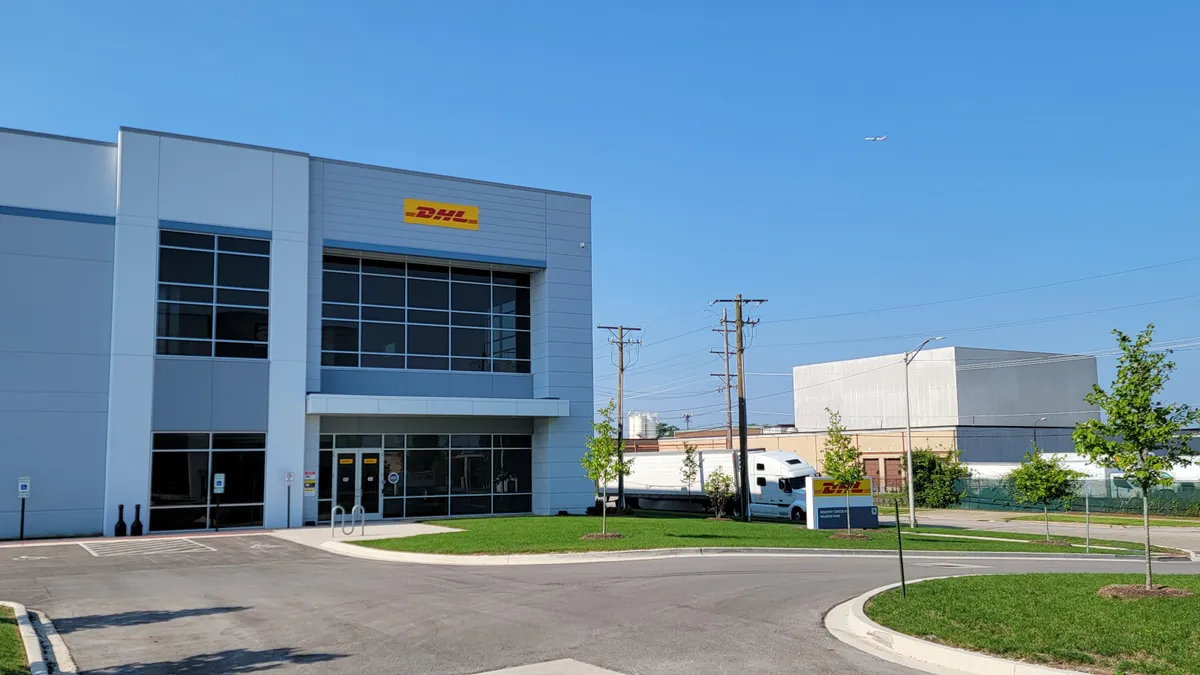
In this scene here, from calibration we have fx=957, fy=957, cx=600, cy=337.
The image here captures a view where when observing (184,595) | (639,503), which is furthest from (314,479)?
(639,503)

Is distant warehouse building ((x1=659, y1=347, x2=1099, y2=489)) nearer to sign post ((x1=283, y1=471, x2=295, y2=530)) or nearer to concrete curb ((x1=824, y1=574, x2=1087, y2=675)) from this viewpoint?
sign post ((x1=283, y1=471, x2=295, y2=530))

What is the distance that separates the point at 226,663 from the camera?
9906 mm

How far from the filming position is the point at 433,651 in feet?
34.1

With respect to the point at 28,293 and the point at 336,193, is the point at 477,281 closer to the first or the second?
the point at 336,193

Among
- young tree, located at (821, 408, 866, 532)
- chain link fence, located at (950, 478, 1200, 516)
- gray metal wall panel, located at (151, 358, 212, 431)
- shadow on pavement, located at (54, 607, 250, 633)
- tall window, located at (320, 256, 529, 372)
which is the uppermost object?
tall window, located at (320, 256, 529, 372)

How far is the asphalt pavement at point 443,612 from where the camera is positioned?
9969mm

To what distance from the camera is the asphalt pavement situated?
9.97 metres

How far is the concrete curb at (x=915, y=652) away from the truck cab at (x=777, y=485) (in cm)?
2738

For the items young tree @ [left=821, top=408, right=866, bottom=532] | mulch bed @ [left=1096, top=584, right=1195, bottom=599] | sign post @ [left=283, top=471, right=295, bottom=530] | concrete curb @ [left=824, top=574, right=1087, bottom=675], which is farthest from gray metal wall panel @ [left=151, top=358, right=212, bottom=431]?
mulch bed @ [left=1096, top=584, right=1195, bottom=599]

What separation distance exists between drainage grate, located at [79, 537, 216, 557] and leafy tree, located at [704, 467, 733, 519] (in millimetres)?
21522

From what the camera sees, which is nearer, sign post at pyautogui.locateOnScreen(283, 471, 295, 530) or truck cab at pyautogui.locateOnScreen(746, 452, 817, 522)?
sign post at pyautogui.locateOnScreen(283, 471, 295, 530)

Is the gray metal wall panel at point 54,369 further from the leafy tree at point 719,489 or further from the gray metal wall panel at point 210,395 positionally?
the leafy tree at point 719,489

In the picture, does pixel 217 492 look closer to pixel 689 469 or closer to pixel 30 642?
Result: pixel 30 642

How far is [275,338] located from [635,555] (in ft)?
49.0
